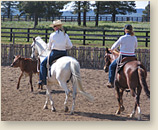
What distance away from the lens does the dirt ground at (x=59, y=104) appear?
8547 millimetres

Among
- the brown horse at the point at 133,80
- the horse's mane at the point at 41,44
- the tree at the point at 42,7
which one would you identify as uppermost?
the tree at the point at 42,7

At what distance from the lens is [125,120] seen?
8.33m

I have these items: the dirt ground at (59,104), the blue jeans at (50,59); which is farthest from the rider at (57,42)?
the dirt ground at (59,104)

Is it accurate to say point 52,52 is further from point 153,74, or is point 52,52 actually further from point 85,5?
point 85,5

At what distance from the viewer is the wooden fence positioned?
15391mm

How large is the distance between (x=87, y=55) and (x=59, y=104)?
6.42 meters

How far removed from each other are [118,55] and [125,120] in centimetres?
165

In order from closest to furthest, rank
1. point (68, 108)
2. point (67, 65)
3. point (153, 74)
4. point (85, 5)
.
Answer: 1. point (67, 65)
2. point (68, 108)
3. point (153, 74)
4. point (85, 5)

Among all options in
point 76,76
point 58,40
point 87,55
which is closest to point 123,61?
point 76,76

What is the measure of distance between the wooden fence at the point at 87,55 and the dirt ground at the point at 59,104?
8.86 ft

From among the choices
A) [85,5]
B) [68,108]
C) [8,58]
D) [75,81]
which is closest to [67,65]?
[75,81]

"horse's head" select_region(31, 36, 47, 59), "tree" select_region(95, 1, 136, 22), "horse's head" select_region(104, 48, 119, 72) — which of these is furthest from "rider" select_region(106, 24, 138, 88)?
"tree" select_region(95, 1, 136, 22)

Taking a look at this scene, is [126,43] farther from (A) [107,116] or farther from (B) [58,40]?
(A) [107,116]

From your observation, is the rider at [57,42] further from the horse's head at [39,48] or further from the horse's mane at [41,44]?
the horse's mane at [41,44]
